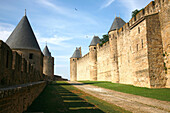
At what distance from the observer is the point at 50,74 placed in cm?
4000

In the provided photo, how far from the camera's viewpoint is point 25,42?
866 inches

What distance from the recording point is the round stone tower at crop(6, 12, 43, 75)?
850 inches

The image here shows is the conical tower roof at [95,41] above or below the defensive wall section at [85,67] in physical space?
above

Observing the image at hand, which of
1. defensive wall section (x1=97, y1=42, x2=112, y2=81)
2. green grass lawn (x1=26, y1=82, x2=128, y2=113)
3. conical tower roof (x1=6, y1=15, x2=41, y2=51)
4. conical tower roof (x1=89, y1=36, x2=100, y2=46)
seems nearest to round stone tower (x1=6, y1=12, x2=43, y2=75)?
conical tower roof (x1=6, y1=15, x2=41, y2=51)

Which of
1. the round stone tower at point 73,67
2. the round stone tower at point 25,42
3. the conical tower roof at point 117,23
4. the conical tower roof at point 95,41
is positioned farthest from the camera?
the round stone tower at point 73,67

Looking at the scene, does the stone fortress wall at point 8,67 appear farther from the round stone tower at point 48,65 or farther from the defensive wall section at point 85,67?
the round stone tower at point 48,65

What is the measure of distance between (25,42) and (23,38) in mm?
642

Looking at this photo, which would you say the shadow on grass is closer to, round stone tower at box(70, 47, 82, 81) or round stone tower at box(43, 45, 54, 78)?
round stone tower at box(43, 45, 54, 78)

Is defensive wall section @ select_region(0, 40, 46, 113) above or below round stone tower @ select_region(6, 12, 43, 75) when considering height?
below

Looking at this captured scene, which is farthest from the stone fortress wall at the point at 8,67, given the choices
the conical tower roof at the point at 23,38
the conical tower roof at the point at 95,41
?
the conical tower roof at the point at 95,41

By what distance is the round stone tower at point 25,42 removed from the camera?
21594mm

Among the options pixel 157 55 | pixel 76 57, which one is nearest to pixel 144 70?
pixel 157 55

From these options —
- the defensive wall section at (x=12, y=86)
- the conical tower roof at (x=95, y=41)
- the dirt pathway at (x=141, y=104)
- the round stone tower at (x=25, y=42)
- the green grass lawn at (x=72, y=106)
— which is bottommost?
the dirt pathway at (x=141, y=104)

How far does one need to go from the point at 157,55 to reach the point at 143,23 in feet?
8.78
